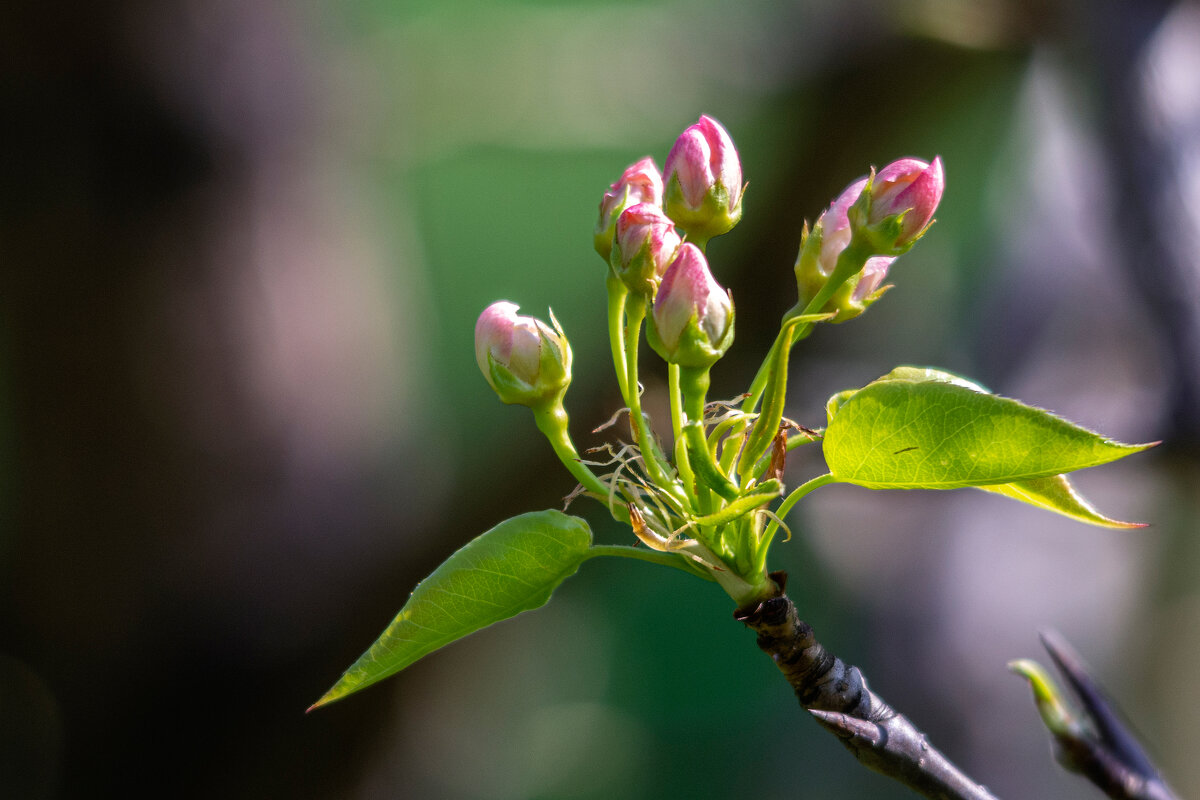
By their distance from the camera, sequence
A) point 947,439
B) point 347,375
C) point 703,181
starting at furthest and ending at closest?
point 347,375, point 703,181, point 947,439

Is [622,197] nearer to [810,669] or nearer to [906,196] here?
[906,196]

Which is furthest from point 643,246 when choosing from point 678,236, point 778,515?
point 778,515

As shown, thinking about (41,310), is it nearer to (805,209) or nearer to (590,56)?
(805,209)

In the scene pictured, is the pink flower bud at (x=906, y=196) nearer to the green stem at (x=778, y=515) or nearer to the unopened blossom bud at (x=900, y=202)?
the unopened blossom bud at (x=900, y=202)

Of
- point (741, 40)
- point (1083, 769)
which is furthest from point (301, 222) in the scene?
point (741, 40)

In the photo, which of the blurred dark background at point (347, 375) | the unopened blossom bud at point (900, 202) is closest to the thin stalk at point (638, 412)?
the unopened blossom bud at point (900, 202)

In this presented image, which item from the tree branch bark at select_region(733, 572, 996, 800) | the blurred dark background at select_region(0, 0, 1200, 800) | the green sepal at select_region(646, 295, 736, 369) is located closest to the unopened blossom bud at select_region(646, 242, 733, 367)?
the green sepal at select_region(646, 295, 736, 369)
